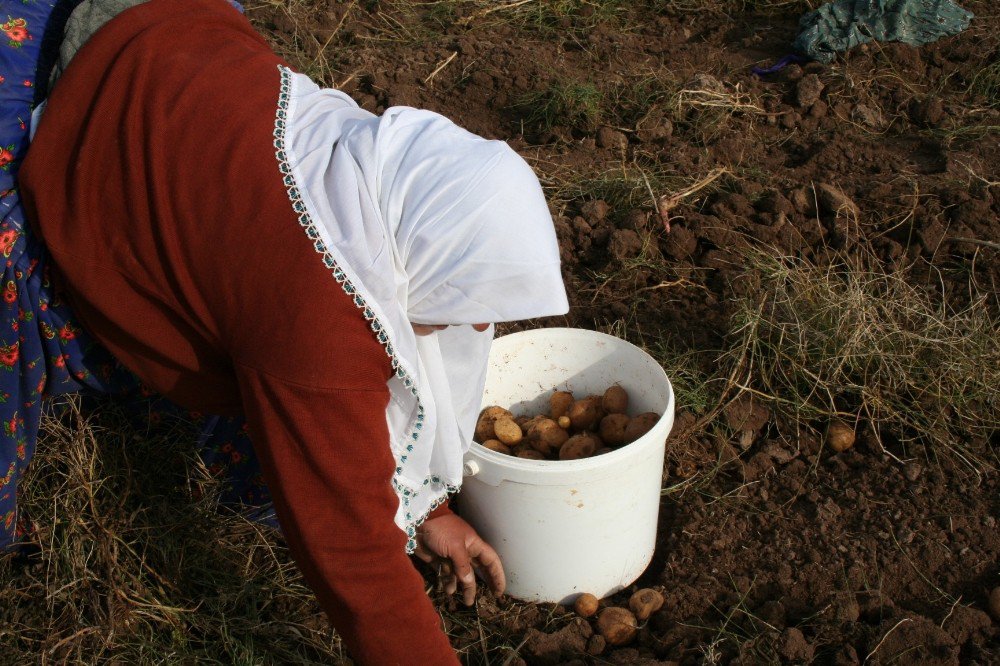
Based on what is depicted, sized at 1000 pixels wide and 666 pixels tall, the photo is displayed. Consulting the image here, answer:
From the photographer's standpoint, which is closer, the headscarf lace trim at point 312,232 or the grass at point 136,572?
the headscarf lace trim at point 312,232

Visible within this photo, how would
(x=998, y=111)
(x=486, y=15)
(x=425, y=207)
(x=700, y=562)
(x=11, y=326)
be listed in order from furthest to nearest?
(x=486, y=15), (x=998, y=111), (x=700, y=562), (x=11, y=326), (x=425, y=207)

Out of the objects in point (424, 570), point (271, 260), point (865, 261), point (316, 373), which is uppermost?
point (271, 260)

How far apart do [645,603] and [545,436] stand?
46 cm

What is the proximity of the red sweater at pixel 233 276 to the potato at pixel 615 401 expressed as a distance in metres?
0.91

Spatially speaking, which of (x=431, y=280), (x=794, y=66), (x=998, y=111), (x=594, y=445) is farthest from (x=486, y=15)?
(x=431, y=280)

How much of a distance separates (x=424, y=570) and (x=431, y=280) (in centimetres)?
105

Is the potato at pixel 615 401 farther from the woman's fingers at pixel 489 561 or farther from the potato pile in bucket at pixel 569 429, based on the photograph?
the woman's fingers at pixel 489 561

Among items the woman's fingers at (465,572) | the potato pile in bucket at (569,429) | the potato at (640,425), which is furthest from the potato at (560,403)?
the woman's fingers at (465,572)

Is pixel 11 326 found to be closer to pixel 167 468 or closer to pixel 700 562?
pixel 167 468

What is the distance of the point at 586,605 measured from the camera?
7.54ft

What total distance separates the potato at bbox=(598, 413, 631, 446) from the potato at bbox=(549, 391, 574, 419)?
0.51 feet

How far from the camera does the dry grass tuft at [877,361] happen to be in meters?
2.57

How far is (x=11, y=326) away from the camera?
5.75 feet

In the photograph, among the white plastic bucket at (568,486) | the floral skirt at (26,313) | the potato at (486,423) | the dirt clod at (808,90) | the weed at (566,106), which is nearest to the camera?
the floral skirt at (26,313)
